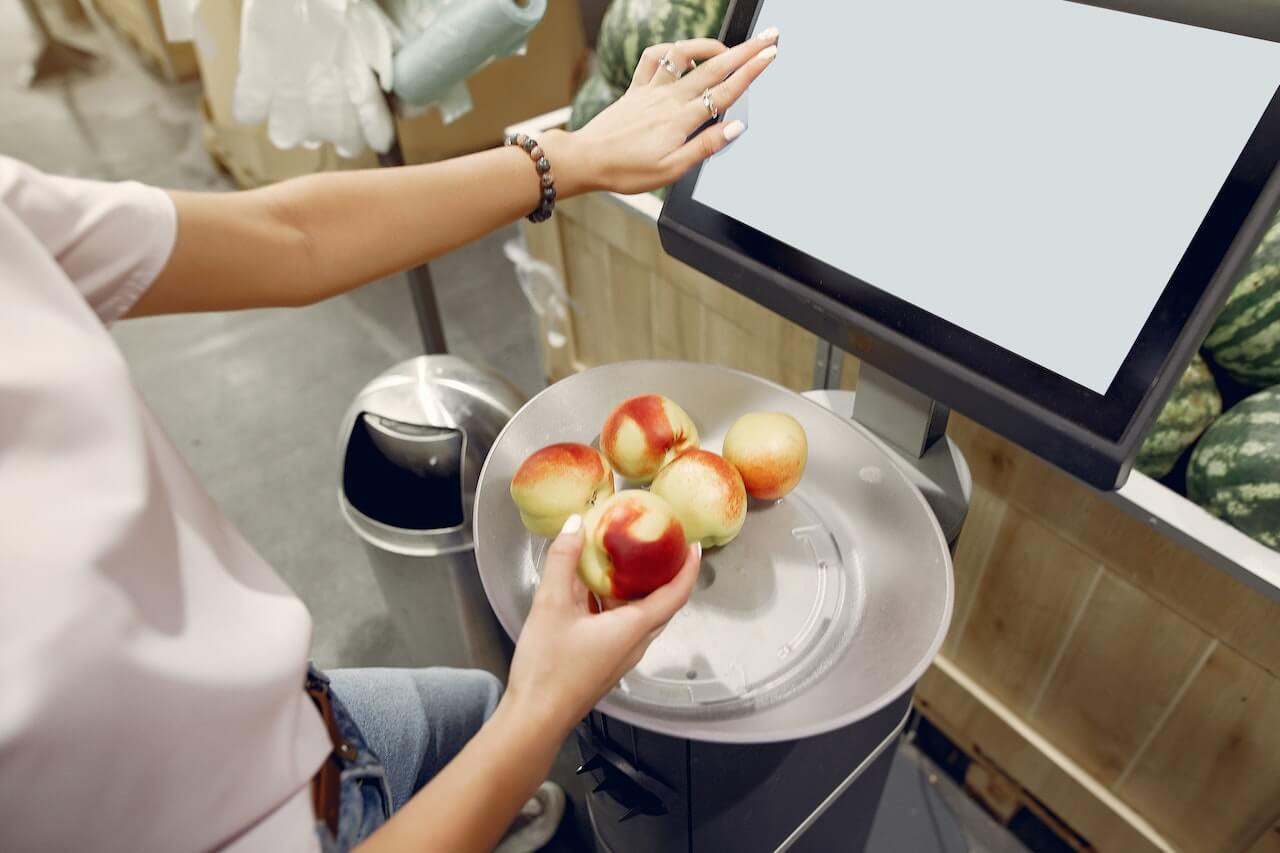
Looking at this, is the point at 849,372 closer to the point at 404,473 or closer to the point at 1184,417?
the point at 1184,417

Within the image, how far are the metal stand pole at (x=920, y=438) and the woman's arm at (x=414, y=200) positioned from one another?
0.26m

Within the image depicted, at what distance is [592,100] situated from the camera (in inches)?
56.4

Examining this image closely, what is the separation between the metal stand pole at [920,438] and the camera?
706 millimetres

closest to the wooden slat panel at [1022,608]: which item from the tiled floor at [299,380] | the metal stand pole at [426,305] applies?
the tiled floor at [299,380]

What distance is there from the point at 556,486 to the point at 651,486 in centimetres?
9

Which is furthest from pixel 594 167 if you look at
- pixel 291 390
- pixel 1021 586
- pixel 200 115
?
pixel 200 115

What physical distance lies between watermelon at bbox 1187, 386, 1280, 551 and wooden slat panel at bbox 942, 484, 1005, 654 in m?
0.22

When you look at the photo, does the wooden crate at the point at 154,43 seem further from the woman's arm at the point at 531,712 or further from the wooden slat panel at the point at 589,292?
the woman's arm at the point at 531,712

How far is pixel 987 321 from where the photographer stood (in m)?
0.59

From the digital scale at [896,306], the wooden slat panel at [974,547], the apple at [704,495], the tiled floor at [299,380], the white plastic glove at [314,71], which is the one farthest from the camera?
the tiled floor at [299,380]

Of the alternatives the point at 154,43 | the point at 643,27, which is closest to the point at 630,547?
the point at 643,27

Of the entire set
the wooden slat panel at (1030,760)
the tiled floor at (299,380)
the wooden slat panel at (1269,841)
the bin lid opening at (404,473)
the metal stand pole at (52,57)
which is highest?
the bin lid opening at (404,473)

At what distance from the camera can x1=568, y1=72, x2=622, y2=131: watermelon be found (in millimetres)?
1408

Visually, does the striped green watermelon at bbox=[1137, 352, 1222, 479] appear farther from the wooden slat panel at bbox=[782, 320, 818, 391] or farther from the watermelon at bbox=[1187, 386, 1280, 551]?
the wooden slat panel at bbox=[782, 320, 818, 391]
